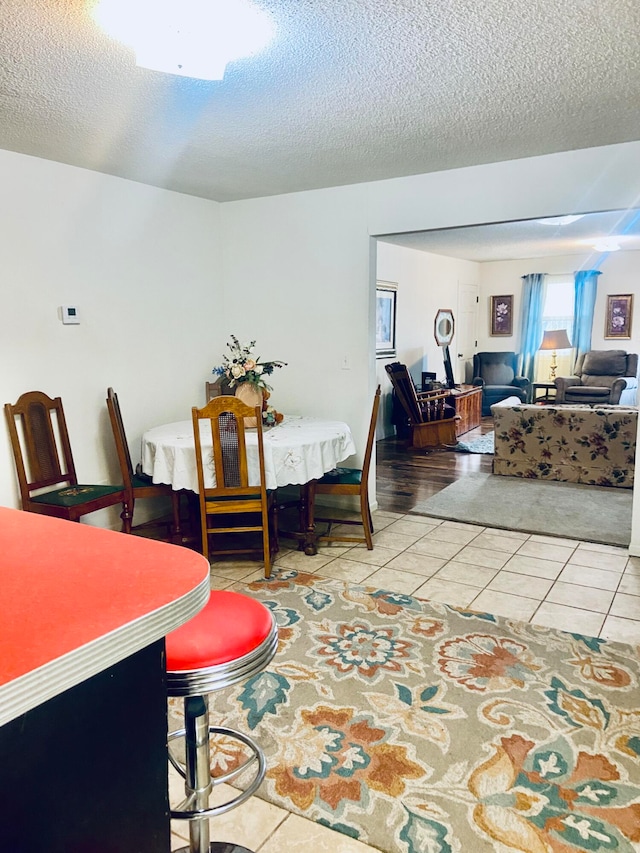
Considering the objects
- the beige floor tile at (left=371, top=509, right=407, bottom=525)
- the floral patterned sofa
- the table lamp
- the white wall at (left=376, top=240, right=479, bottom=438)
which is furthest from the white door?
the beige floor tile at (left=371, top=509, right=407, bottom=525)

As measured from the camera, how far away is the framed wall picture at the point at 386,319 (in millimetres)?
7195

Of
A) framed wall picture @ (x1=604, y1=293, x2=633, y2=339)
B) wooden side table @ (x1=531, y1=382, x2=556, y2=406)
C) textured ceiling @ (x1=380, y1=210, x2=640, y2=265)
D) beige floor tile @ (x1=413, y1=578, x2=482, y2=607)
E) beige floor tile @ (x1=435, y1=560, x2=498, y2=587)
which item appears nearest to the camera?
beige floor tile @ (x1=413, y1=578, x2=482, y2=607)

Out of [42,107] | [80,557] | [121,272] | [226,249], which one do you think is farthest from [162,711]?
[226,249]

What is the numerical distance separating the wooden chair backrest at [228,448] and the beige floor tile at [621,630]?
6.12ft

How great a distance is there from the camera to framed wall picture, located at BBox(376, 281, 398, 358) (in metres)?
7.20

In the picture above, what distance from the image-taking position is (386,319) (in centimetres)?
736

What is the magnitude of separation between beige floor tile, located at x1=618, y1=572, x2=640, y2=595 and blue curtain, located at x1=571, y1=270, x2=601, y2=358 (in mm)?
6442

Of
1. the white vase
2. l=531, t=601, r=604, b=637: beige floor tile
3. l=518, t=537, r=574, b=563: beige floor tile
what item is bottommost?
l=518, t=537, r=574, b=563: beige floor tile

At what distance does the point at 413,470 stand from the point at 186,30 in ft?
15.1

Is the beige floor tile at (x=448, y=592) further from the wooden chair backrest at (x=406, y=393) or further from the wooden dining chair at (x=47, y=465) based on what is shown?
the wooden chair backrest at (x=406, y=393)

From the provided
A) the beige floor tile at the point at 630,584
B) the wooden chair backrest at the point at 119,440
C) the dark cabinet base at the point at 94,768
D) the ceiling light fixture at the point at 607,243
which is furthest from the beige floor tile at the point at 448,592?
the ceiling light fixture at the point at 607,243

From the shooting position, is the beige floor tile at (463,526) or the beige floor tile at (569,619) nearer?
the beige floor tile at (569,619)

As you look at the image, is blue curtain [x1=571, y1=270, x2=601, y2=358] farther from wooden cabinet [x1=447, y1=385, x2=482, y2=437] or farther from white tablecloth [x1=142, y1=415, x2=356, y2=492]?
white tablecloth [x1=142, y1=415, x2=356, y2=492]

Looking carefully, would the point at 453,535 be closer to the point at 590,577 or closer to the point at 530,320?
the point at 590,577
